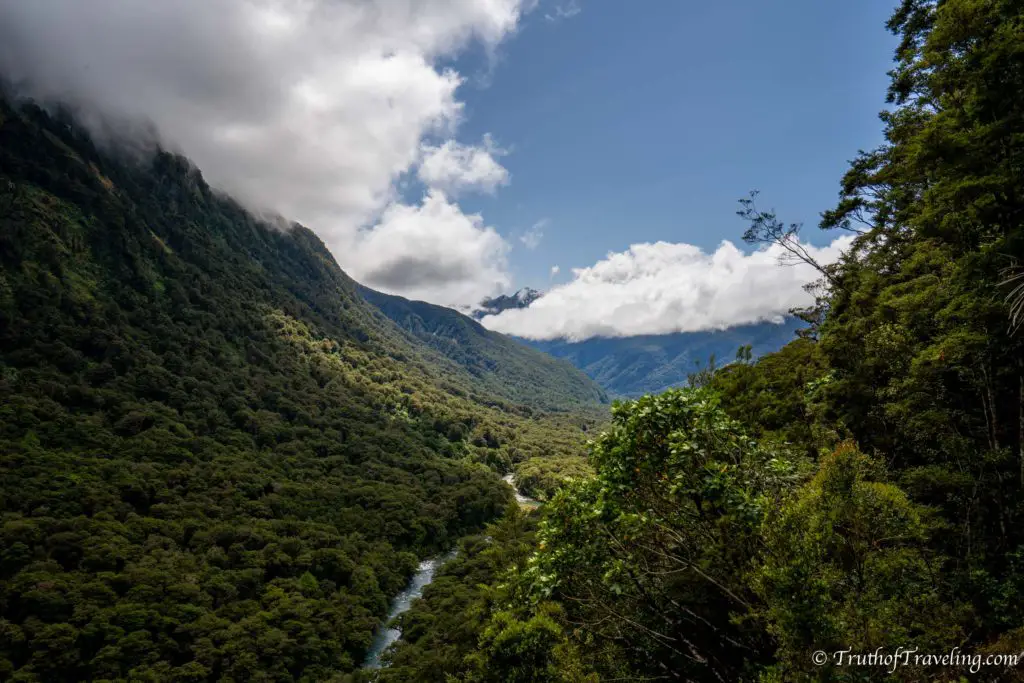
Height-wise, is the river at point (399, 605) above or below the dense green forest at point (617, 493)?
below

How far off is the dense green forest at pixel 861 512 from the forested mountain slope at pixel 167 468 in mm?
58353

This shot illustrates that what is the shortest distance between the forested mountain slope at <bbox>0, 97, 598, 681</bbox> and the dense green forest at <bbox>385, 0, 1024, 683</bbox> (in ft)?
191

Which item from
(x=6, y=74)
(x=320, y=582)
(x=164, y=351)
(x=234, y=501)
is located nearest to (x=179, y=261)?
(x=164, y=351)

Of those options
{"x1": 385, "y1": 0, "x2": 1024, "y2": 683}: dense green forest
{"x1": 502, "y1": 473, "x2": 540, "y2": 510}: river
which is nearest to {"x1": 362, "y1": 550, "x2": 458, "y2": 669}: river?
{"x1": 502, "y1": 473, "x2": 540, "y2": 510}: river

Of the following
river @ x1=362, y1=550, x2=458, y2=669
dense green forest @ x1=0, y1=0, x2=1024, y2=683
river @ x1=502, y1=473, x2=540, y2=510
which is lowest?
river @ x1=362, y1=550, x2=458, y2=669

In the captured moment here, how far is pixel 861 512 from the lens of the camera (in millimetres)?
9875

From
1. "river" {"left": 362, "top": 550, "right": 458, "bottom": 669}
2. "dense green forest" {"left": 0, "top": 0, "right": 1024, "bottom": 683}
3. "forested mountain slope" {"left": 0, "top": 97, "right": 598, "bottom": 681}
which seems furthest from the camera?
"river" {"left": 362, "top": 550, "right": 458, "bottom": 669}

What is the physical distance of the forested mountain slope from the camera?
181ft

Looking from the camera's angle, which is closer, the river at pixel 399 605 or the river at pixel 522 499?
the river at pixel 399 605

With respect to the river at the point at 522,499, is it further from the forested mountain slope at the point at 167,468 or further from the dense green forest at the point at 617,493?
the forested mountain slope at the point at 167,468

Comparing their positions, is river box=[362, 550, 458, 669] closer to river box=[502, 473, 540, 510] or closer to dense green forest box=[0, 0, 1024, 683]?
dense green forest box=[0, 0, 1024, 683]

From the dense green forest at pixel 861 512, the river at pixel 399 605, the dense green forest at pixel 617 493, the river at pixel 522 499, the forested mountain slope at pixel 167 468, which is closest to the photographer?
the dense green forest at pixel 861 512

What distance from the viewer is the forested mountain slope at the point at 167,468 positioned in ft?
181

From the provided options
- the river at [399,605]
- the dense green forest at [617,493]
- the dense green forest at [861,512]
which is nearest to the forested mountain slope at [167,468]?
the dense green forest at [617,493]
